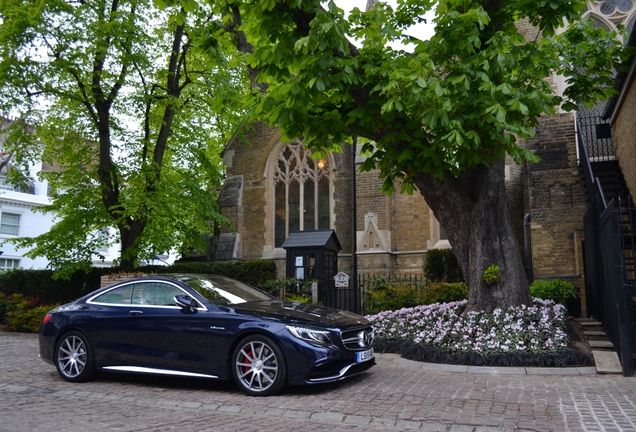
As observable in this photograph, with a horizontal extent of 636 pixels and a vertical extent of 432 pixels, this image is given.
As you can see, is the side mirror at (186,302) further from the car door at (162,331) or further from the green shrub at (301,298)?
the green shrub at (301,298)

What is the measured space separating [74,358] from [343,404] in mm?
4123

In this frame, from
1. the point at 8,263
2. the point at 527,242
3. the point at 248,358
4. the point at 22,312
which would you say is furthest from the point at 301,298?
the point at 8,263

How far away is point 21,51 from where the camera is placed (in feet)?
55.0

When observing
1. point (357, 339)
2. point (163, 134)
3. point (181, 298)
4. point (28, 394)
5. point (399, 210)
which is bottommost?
point (28, 394)

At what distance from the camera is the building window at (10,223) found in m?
39.2

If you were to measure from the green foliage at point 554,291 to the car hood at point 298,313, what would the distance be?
22.3 feet

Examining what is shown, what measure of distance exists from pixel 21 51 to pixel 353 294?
1199cm

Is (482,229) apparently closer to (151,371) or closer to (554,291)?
(554,291)

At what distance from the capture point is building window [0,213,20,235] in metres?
39.2

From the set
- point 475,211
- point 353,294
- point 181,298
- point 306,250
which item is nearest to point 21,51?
point 306,250

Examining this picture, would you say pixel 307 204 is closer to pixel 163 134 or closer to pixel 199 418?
pixel 163 134

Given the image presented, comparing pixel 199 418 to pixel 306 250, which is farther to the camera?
pixel 306 250

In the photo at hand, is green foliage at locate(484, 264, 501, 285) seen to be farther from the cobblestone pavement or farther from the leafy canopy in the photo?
the cobblestone pavement

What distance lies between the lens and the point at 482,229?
995cm
